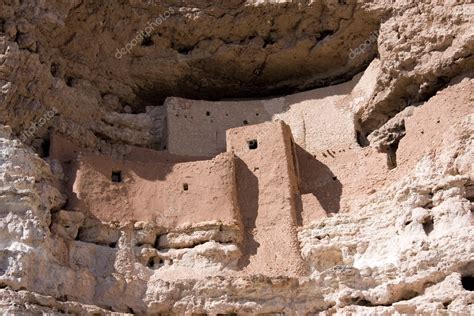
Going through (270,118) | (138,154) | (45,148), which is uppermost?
(270,118)

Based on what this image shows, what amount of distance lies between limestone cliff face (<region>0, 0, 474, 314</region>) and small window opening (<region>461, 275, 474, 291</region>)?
0.20 meters

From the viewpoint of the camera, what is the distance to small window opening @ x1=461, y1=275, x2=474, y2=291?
12992 millimetres

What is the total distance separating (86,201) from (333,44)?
6.19 m

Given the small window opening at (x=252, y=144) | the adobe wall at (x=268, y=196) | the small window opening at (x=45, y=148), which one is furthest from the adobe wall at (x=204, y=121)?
the small window opening at (x=45, y=148)

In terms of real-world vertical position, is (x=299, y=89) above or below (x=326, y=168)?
above

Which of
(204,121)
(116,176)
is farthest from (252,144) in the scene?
(116,176)

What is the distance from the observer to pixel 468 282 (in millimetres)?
13078

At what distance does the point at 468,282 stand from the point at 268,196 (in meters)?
4.29

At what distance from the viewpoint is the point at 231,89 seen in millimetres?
20062

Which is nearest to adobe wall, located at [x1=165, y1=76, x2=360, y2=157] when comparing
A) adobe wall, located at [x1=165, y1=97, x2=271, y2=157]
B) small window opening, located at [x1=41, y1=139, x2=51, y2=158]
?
adobe wall, located at [x1=165, y1=97, x2=271, y2=157]

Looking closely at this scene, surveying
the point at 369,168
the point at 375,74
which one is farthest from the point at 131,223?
the point at 375,74

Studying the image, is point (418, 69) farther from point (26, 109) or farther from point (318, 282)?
point (26, 109)

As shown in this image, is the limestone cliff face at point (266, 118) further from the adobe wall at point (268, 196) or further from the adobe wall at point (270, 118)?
the adobe wall at point (268, 196)

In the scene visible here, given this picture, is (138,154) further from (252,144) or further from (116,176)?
(252,144)
